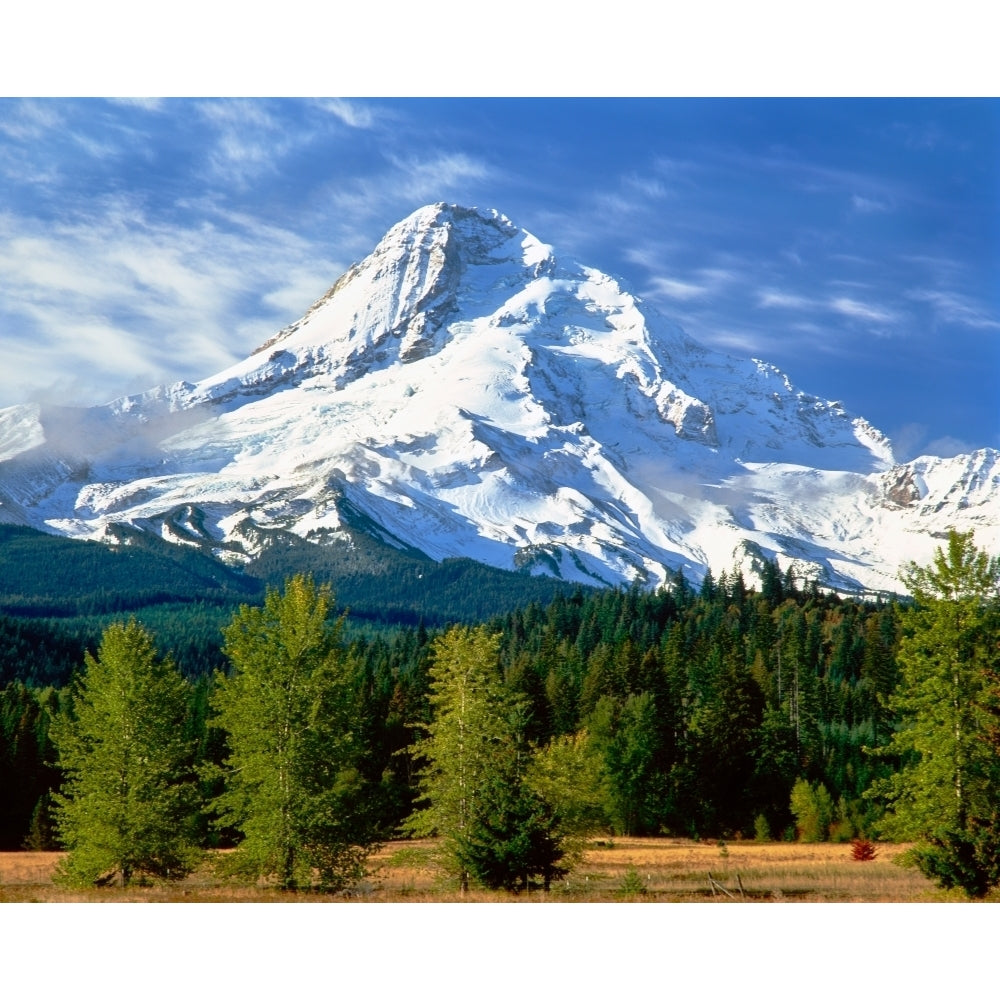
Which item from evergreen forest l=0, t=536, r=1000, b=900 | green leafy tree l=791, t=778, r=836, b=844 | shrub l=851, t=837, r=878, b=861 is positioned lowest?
shrub l=851, t=837, r=878, b=861

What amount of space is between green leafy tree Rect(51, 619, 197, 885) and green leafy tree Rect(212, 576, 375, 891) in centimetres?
256

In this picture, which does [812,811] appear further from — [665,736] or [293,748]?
[293,748]

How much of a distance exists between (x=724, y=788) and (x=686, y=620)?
68.9 meters

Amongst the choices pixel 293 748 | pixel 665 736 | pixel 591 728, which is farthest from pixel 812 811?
pixel 293 748

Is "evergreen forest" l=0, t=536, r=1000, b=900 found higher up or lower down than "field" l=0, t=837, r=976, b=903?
higher up

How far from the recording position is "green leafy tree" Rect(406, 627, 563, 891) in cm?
3488

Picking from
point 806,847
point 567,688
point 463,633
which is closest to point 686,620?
point 567,688

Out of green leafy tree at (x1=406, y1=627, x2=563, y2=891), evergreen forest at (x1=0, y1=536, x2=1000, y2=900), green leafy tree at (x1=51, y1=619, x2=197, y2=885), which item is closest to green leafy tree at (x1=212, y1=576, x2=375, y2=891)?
evergreen forest at (x1=0, y1=536, x2=1000, y2=900)

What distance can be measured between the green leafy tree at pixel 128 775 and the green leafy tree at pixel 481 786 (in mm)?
8730

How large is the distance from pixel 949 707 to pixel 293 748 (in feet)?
70.5

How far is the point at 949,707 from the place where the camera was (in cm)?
3672

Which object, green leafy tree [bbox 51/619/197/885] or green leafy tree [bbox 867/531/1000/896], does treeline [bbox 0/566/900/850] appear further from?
green leafy tree [bbox 867/531/1000/896]

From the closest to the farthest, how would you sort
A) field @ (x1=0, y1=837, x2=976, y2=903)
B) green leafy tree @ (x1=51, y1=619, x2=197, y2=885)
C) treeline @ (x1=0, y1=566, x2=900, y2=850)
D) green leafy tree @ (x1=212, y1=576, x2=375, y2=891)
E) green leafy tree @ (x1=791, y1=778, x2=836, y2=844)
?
field @ (x1=0, y1=837, x2=976, y2=903) → green leafy tree @ (x1=212, y1=576, x2=375, y2=891) → green leafy tree @ (x1=51, y1=619, x2=197, y2=885) → treeline @ (x1=0, y1=566, x2=900, y2=850) → green leafy tree @ (x1=791, y1=778, x2=836, y2=844)

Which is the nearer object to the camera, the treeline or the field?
the field
